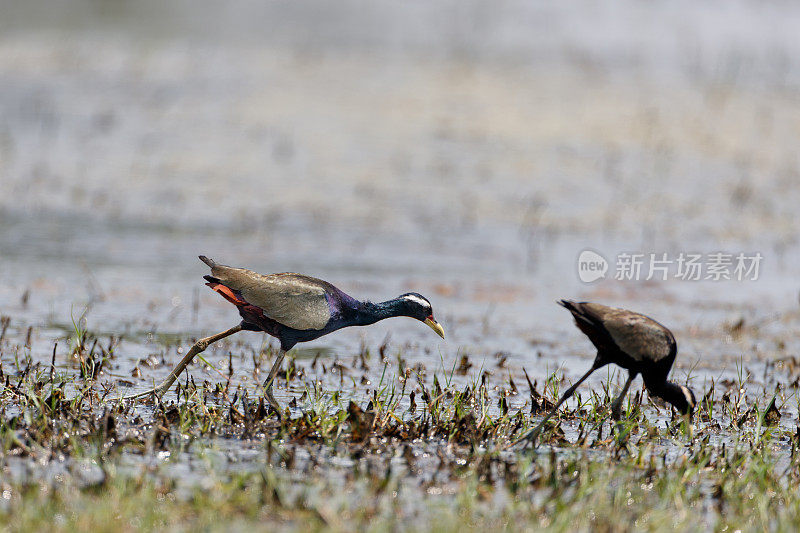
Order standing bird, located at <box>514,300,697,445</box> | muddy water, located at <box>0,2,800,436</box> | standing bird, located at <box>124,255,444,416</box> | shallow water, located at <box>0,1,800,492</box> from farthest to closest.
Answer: muddy water, located at <box>0,2,800,436</box> < shallow water, located at <box>0,1,800,492</box> < standing bird, located at <box>124,255,444,416</box> < standing bird, located at <box>514,300,697,445</box>

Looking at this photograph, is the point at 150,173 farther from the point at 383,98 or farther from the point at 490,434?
the point at 490,434

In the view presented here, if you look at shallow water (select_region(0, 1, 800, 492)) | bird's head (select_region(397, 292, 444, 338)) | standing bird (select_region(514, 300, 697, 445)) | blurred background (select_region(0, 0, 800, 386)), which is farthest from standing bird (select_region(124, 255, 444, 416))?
blurred background (select_region(0, 0, 800, 386))

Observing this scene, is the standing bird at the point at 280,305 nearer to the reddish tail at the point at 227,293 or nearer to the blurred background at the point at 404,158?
the reddish tail at the point at 227,293

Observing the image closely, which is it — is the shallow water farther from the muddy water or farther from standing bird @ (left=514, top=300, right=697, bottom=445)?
standing bird @ (left=514, top=300, right=697, bottom=445)

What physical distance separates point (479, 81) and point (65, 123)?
6.00 metres

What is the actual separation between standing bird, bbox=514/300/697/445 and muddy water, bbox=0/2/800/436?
1.45 m

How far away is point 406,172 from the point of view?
559 inches

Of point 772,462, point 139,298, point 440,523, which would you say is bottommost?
point 440,523

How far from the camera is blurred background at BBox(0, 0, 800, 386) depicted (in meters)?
10.6

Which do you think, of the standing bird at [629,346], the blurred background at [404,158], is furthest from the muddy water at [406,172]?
the standing bird at [629,346]

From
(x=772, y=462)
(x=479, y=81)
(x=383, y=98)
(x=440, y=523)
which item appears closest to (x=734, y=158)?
(x=479, y=81)

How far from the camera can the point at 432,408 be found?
20.5 ft

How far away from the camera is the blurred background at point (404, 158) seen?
10602mm

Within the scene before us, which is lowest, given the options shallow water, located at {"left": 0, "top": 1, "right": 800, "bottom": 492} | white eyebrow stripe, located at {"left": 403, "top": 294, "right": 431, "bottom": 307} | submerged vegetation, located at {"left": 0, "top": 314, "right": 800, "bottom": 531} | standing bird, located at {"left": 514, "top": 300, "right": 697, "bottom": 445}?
submerged vegetation, located at {"left": 0, "top": 314, "right": 800, "bottom": 531}
